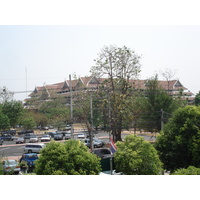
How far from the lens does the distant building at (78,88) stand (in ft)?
55.9

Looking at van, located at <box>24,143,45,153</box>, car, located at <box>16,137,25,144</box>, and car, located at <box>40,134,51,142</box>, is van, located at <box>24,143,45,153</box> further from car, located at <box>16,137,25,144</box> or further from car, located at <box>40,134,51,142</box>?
car, located at <box>40,134,51,142</box>

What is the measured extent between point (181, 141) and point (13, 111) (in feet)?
36.8

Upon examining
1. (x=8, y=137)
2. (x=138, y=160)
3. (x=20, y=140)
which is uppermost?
(x=138, y=160)

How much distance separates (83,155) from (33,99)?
47.6 ft

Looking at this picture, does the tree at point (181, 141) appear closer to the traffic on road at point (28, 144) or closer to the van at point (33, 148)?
the traffic on road at point (28, 144)

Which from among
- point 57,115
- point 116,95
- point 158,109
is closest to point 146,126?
point 158,109

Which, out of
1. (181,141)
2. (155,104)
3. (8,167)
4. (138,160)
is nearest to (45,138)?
(155,104)

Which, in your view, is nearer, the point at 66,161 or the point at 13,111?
the point at 66,161

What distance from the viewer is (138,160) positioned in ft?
22.0

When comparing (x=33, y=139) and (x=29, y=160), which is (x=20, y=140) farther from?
(x=29, y=160)

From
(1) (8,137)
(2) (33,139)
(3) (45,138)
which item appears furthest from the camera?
(3) (45,138)

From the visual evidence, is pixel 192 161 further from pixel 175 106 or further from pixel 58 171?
pixel 175 106

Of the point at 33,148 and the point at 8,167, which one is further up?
the point at 8,167

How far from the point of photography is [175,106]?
49.6 ft
